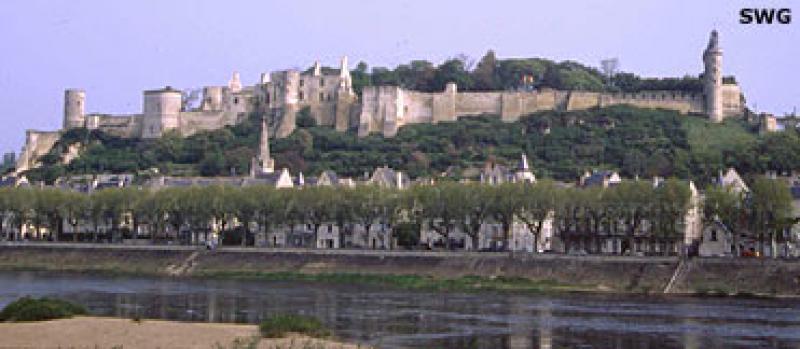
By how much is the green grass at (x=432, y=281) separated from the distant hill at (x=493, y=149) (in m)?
35.3

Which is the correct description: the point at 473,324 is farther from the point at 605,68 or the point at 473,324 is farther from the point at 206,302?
the point at 605,68

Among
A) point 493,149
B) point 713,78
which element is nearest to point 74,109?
point 493,149

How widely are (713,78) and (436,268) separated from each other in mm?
58141

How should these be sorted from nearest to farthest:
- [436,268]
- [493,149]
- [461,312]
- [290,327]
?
[290,327] < [461,312] < [436,268] < [493,149]

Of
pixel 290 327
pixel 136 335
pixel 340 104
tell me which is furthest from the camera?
pixel 340 104

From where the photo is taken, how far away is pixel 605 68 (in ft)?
498

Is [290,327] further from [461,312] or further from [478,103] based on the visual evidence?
[478,103]

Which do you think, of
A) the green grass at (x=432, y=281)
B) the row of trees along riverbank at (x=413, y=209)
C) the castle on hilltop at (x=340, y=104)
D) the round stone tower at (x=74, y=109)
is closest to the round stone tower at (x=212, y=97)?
the castle on hilltop at (x=340, y=104)

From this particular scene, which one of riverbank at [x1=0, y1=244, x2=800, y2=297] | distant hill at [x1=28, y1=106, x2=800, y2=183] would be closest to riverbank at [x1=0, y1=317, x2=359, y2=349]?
riverbank at [x1=0, y1=244, x2=800, y2=297]

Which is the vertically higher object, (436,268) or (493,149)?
(493,149)

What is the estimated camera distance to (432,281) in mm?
65812

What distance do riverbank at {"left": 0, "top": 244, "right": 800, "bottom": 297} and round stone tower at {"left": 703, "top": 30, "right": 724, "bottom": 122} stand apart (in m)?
55.5

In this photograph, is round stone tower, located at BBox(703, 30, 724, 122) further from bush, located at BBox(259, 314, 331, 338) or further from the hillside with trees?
bush, located at BBox(259, 314, 331, 338)

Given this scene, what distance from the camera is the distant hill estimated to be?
10038 cm
